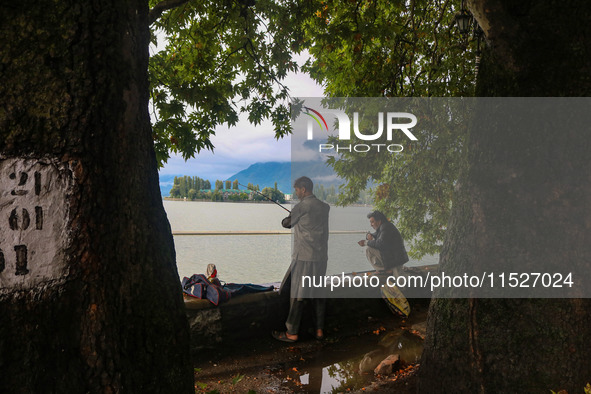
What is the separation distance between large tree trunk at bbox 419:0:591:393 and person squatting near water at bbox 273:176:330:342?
3130mm

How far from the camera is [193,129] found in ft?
22.4

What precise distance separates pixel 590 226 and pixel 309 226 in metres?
3.88

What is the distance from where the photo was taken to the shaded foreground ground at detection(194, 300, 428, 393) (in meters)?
4.86

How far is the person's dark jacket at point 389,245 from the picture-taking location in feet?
24.5

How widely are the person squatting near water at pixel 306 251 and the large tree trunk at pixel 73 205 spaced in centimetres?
429

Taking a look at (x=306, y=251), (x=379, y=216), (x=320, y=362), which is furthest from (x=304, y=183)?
(x=320, y=362)

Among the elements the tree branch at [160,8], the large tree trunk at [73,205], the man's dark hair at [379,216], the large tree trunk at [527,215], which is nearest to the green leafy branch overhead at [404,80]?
the man's dark hair at [379,216]

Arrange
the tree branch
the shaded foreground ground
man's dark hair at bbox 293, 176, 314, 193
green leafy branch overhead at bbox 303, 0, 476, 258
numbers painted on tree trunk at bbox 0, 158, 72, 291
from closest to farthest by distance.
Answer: numbers painted on tree trunk at bbox 0, 158, 72, 291 < the tree branch < the shaded foreground ground < man's dark hair at bbox 293, 176, 314, 193 < green leafy branch overhead at bbox 303, 0, 476, 258

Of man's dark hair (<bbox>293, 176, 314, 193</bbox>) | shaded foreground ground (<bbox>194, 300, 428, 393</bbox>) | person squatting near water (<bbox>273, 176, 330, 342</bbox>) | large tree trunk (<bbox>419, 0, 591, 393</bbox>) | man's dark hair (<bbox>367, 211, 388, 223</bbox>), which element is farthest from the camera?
man's dark hair (<bbox>367, 211, 388, 223</bbox>)

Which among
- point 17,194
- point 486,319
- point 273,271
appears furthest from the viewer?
point 273,271

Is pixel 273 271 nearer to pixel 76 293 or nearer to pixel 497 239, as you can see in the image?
pixel 497 239

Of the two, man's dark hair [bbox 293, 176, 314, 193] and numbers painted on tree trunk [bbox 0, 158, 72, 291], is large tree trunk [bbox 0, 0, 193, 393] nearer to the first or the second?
numbers painted on tree trunk [bbox 0, 158, 72, 291]

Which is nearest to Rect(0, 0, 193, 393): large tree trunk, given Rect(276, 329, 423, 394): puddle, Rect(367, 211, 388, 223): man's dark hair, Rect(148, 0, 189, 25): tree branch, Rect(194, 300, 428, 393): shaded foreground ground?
Rect(148, 0, 189, 25): tree branch

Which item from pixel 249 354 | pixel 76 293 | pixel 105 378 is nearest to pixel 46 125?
pixel 76 293
